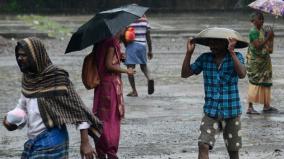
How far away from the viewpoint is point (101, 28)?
7.41m

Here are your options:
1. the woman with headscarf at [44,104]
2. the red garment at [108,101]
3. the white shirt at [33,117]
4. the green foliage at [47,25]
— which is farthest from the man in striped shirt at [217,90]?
the green foliage at [47,25]

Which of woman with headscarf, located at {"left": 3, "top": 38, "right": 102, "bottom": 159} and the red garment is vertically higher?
woman with headscarf, located at {"left": 3, "top": 38, "right": 102, "bottom": 159}

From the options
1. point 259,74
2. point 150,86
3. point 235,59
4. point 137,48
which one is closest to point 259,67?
point 259,74

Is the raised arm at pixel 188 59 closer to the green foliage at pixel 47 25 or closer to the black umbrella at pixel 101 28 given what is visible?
the black umbrella at pixel 101 28

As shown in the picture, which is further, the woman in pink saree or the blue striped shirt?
the woman in pink saree

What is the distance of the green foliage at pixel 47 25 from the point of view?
27.3 meters

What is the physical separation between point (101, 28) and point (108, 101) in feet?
2.49

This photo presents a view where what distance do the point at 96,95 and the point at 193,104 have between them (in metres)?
4.89

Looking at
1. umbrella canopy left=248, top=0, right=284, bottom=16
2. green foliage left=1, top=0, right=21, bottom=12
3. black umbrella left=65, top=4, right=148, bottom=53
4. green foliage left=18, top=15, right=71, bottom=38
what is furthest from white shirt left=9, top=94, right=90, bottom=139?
green foliage left=1, top=0, right=21, bottom=12

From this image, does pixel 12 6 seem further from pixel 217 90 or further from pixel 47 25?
pixel 217 90

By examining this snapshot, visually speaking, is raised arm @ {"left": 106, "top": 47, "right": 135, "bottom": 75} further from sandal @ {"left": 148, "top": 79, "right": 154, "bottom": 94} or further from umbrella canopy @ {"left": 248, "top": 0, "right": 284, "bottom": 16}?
sandal @ {"left": 148, "top": 79, "right": 154, "bottom": 94}

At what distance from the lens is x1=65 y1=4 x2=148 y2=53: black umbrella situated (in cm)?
736

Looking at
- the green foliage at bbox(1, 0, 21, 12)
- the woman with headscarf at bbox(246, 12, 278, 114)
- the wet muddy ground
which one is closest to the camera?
the wet muddy ground

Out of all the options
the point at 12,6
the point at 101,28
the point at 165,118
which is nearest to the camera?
the point at 101,28
